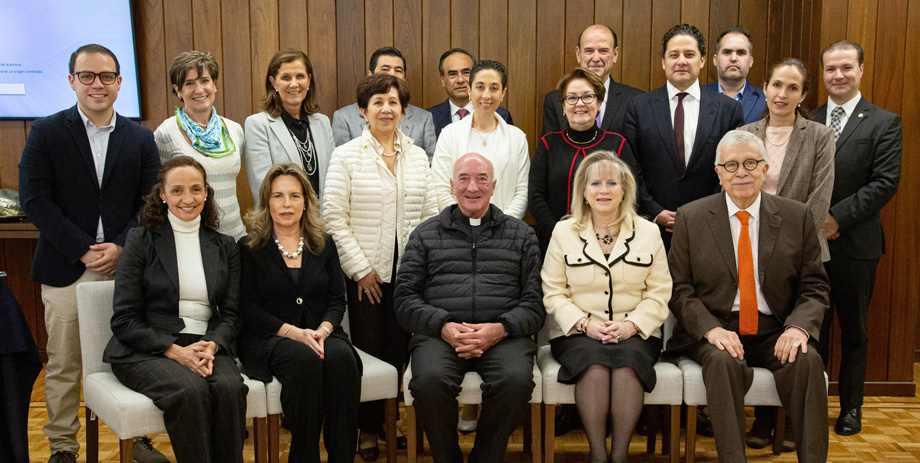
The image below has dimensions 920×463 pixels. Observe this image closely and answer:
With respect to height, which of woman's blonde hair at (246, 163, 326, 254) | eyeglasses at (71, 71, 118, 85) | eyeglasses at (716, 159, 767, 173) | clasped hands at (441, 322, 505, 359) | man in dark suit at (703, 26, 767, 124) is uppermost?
man in dark suit at (703, 26, 767, 124)

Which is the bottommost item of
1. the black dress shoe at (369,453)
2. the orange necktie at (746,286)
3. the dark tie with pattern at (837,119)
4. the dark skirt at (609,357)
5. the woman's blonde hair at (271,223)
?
the black dress shoe at (369,453)

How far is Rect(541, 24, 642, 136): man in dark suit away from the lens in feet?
11.1

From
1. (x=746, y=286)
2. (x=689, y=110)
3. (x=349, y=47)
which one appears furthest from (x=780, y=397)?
(x=349, y=47)

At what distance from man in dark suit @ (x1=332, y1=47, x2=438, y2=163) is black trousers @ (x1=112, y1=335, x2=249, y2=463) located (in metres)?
1.37

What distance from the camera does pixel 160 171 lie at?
2619mm

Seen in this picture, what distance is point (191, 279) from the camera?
8.42 feet

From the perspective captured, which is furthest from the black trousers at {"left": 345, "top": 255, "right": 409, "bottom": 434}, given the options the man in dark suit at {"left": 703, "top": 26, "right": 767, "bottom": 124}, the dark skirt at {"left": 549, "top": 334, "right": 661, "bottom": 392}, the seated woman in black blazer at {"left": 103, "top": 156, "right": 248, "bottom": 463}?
the man in dark suit at {"left": 703, "top": 26, "right": 767, "bottom": 124}

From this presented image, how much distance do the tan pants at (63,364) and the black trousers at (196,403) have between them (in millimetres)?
474

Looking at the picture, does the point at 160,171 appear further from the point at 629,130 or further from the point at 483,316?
the point at 629,130

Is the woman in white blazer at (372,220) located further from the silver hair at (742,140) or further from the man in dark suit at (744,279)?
the silver hair at (742,140)

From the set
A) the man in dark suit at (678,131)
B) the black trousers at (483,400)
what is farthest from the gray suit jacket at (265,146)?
the man in dark suit at (678,131)

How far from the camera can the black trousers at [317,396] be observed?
2479mm

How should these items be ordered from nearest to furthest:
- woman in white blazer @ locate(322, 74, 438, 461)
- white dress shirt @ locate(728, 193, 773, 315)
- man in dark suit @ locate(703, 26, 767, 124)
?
1. white dress shirt @ locate(728, 193, 773, 315)
2. woman in white blazer @ locate(322, 74, 438, 461)
3. man in dark suit @ locate(703, 26, 767, 124)

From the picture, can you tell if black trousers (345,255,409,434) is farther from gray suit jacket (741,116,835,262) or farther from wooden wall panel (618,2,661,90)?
wooden wall panel (618,2,661,90)
